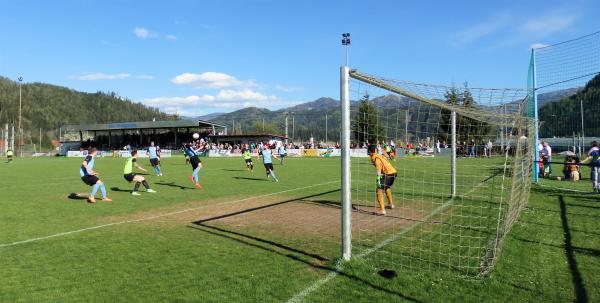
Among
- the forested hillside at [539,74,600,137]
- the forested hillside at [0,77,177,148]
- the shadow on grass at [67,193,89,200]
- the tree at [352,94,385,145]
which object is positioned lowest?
the shadow on grass at [67,193,89,200]

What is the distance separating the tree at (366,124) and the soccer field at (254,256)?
70cm

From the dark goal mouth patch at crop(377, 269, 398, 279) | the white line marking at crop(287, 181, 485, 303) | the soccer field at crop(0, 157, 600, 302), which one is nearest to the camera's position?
the white line marking at crop(287, 181, 485, 303)

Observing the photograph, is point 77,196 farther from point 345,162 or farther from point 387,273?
point 387,273

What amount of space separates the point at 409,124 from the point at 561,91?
1007cm

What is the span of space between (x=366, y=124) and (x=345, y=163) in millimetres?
2293

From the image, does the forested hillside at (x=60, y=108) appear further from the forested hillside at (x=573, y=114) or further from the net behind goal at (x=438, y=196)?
the net behind goal at (x=438, y=196)

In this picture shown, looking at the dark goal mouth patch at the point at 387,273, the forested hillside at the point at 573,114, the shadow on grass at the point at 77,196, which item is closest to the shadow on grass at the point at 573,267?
the dark goal mouth patch at the point at 387,273

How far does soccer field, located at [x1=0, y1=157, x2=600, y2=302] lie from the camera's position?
5.27 m

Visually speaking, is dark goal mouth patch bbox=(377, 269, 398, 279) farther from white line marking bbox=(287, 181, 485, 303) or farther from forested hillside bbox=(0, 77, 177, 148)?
forested hillside bbox=(0, 77, 177, 148)

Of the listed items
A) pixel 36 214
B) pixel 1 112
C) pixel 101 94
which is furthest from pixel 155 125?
pixel 101 94

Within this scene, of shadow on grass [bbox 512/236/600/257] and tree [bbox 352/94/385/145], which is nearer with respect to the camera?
shadow on grass [bbox 512/236/600/257]

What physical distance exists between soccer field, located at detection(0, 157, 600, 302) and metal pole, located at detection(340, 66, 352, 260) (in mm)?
357

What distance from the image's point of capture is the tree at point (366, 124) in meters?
7.89


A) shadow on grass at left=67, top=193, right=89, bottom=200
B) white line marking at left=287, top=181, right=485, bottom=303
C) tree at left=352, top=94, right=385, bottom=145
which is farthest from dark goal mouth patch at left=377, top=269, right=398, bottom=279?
shadow on grass at left=67, top=193, right=89, bottom=200
